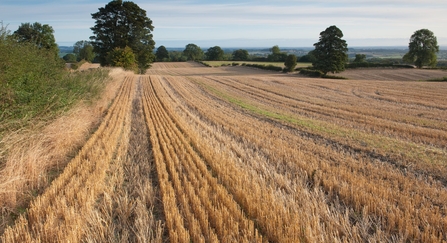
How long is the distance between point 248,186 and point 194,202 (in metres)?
1.23

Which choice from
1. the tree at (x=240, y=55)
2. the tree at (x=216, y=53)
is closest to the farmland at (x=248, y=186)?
the tree at (x=216, y=53)

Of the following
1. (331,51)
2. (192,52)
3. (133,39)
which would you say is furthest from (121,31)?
(192,52)

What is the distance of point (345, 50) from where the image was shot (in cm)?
5134

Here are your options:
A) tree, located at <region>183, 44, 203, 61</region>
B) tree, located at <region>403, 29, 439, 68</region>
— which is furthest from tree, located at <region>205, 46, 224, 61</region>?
tree, located at <region>403, 29, 439, 68</region>

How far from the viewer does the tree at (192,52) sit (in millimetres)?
103125

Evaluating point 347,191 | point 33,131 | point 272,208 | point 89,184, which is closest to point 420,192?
point 347,191

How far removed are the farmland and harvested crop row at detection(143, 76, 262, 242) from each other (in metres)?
0.02

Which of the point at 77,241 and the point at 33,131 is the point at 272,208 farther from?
the point at 33,131

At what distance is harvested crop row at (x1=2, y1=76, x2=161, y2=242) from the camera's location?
3.85 meters

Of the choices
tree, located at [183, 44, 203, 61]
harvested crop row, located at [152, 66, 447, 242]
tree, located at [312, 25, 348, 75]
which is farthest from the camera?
tree, located at [183, 44, 203, 61]

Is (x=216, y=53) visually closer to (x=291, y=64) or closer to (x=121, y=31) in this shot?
(x=291, y=64)

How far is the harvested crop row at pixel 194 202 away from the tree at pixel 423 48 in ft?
224

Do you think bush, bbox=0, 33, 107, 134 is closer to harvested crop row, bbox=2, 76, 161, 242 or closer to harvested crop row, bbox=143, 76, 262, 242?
harvested crop row, bbox=2, 76, 161, 242

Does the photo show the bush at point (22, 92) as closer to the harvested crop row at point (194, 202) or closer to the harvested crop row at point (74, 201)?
the harvested crop row at point (74, 201)
